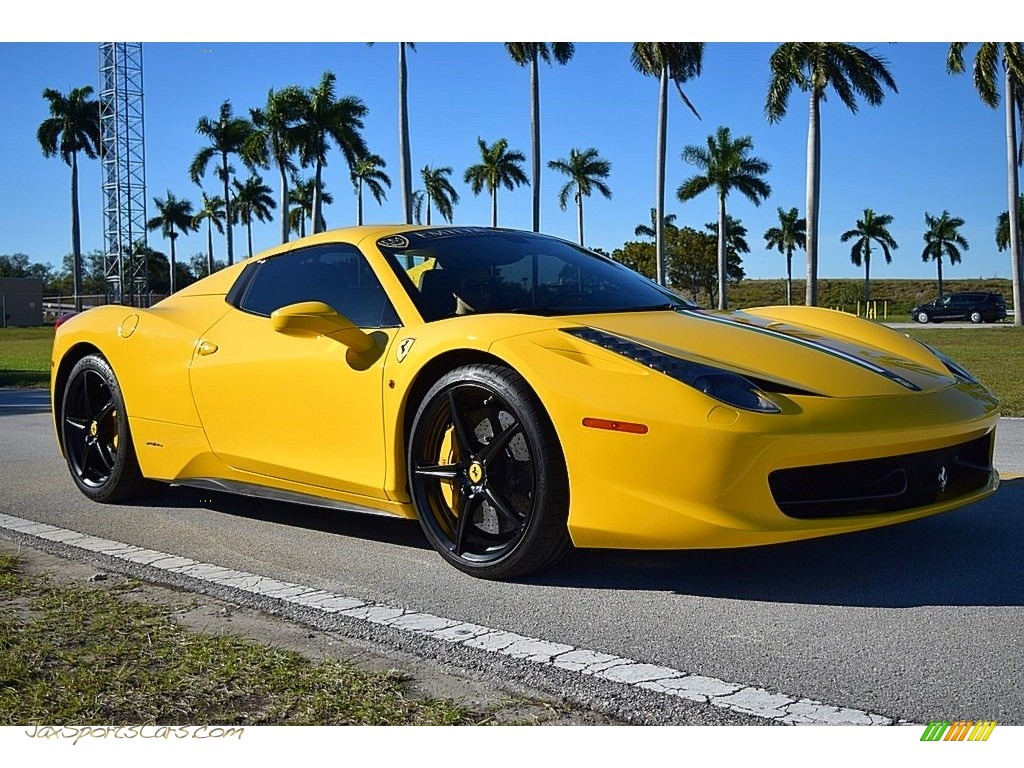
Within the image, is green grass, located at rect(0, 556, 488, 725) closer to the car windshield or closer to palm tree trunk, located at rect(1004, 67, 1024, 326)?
the car windshield

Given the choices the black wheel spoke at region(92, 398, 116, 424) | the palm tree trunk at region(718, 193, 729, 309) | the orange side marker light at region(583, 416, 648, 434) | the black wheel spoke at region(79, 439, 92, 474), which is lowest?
the black wheel spoke at region(79, 439, 92, 474)

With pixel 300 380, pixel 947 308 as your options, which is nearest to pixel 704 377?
pixel 300 380

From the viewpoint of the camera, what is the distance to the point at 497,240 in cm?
484

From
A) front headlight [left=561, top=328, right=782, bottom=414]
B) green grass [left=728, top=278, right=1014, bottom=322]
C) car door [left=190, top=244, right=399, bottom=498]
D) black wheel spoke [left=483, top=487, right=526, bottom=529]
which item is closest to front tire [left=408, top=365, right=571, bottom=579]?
black wheel spoke [left=483, top=487, right=526, bottom=529]

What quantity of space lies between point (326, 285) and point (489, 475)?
54.5 inches

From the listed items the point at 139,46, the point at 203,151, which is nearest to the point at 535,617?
the point at 139,46

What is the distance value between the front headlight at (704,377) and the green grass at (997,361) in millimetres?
6628

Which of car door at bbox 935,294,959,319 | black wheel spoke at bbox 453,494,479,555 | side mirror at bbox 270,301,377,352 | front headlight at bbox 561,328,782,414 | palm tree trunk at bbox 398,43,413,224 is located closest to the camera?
front headlight at bbox 561,328,782,414

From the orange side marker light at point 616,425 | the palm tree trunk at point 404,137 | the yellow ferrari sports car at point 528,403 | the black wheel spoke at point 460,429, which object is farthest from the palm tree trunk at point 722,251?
the orange side marker light at point 616,425

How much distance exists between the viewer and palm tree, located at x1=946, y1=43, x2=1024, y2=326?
1565 inches

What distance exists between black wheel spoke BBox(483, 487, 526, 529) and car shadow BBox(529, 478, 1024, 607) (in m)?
0.22

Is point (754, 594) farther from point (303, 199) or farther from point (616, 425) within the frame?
point (303, 199)

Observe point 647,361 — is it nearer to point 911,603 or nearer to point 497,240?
point 911,603

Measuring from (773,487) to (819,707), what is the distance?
39.1 inches
